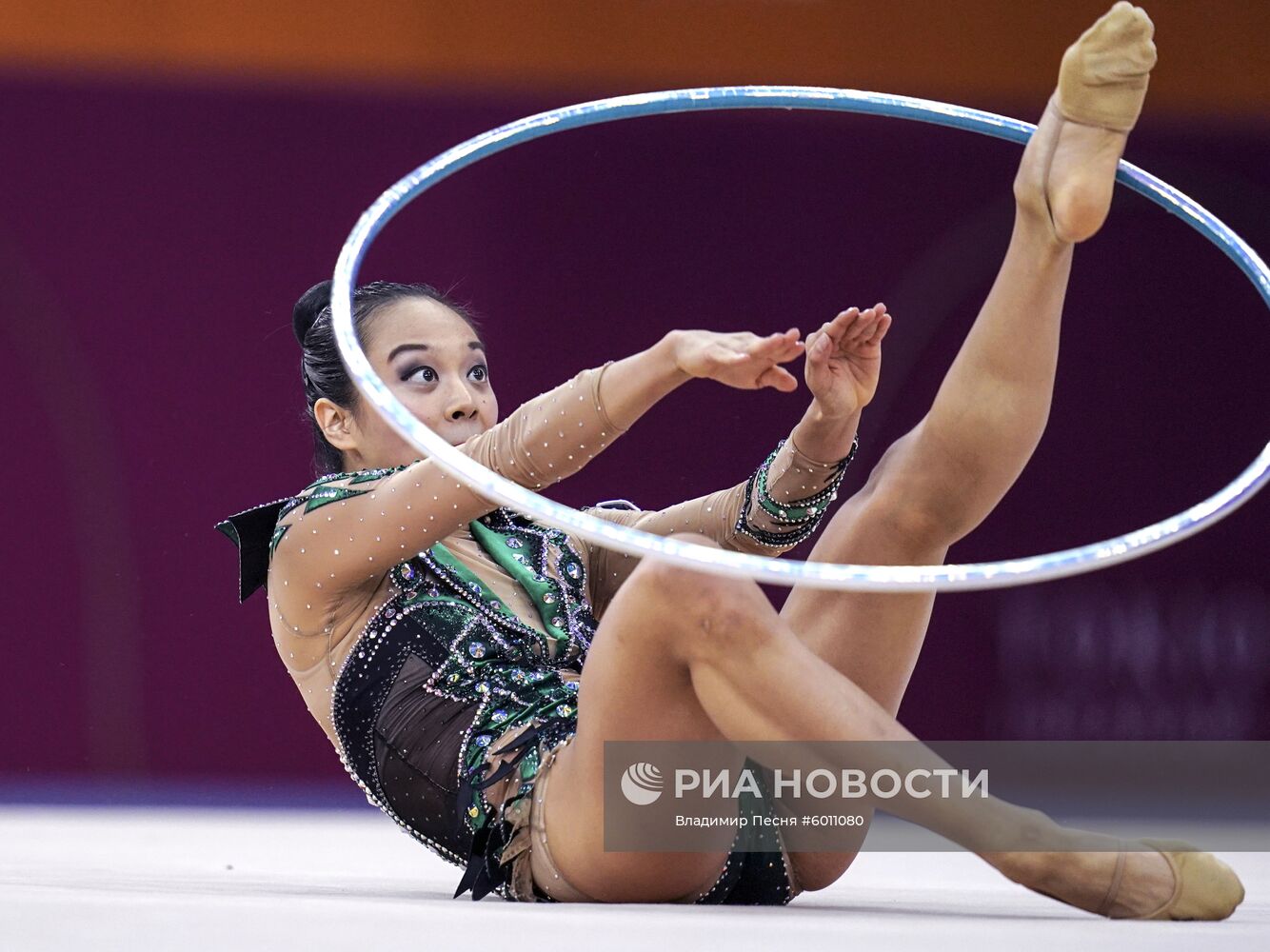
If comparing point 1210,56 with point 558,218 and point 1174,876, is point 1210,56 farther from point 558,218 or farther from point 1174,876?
point 1174,876

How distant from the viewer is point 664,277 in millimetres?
3879

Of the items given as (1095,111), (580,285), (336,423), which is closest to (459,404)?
(336,423)

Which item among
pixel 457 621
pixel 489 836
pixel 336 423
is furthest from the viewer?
pixel 336 423

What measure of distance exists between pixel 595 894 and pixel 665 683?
273 mm

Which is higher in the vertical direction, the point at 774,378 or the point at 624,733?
the point at 774,378

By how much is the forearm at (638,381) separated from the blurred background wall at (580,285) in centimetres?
226

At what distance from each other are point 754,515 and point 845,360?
219 mm

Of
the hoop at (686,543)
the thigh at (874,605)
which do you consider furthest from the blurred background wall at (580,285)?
the thigh at (874,605)

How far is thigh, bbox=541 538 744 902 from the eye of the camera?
1.39m

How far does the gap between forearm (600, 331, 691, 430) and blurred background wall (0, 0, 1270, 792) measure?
226cm

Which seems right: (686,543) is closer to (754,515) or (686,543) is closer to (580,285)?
(754,515)

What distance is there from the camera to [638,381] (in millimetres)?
1501

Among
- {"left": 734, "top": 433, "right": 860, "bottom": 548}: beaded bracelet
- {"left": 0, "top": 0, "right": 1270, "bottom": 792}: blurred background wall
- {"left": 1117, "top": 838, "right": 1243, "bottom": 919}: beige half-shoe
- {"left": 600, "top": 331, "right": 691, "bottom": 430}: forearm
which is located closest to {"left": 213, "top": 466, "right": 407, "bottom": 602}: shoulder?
{"left": 600, "top": 331, "right": 691, "bottom": 430}: forearm

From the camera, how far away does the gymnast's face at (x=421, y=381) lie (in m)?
1.86
